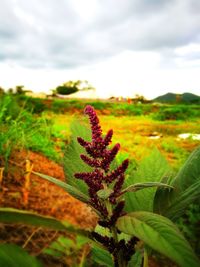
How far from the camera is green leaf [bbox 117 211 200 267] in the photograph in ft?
1.03

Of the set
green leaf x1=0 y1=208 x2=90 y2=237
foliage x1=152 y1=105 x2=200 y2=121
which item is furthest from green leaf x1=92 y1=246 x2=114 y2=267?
foliage x1=152 y1=105 x2=200 y2=121

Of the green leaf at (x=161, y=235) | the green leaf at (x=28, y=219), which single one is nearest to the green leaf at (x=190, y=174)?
the green leaf at (x=161, y=235)

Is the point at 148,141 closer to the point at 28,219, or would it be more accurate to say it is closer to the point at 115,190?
the point at 115,190

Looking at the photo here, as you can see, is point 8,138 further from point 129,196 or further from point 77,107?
point 77,107

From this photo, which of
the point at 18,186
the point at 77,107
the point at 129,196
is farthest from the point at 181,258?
the point at 77,107

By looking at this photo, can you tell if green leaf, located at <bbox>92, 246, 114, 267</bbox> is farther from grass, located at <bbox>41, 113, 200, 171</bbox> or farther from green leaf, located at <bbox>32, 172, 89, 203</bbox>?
grass, located at <bbox>41, 113, 200, 171</bbox>

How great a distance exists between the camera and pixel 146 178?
1.88 feet

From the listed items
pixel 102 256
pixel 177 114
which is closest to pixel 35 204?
pixel 102 256

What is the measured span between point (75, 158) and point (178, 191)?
0.17m

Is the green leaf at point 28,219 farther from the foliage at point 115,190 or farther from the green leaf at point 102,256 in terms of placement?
the green leaf at point 102,256

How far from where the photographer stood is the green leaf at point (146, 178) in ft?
1.83

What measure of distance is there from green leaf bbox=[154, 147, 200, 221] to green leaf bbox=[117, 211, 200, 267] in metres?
0.09

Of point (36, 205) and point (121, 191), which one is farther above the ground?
point (121, 191)

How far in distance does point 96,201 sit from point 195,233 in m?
2.74
